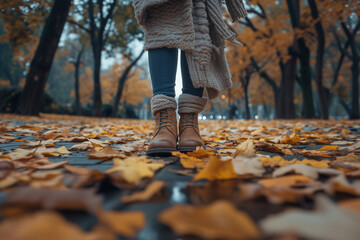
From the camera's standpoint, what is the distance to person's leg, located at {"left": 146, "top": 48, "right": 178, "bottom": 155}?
1.54 m

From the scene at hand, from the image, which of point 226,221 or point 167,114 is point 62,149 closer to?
point 167,114

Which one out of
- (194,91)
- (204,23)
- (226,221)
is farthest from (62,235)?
(204,23)

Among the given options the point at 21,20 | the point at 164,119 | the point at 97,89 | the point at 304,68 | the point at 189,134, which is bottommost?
the point at 189,134

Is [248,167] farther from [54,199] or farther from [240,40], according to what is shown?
[240,40]

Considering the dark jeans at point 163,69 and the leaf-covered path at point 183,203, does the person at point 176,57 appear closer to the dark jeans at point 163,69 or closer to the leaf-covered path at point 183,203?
the dark jeans at point 163,69

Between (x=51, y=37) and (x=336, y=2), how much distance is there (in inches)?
318

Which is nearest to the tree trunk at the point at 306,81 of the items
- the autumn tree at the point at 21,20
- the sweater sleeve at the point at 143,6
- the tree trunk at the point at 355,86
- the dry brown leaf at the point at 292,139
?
the tree trunk at the point at 355,86

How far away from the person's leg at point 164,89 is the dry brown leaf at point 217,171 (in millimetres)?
671

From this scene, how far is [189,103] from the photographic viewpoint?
1668 mm

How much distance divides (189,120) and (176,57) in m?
0.45

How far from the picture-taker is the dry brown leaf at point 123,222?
1.56 ft

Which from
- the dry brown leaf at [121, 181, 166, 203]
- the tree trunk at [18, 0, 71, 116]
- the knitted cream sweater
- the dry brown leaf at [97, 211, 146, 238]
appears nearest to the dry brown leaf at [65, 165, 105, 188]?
the dry brown leaf at [121, 181, 166, 203]

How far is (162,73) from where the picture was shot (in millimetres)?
1600

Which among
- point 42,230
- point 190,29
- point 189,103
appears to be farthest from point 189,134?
point 42,230
